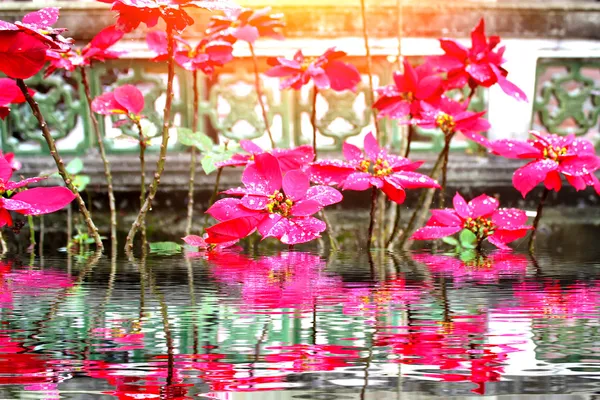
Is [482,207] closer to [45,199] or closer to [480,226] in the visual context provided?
[480,226]

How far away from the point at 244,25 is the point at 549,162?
2.69ft

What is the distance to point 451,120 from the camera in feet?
4.30

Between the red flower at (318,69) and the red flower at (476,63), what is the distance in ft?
0.64

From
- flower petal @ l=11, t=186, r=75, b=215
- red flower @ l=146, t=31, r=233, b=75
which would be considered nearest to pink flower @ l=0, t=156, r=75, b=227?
flower petal @ l=11, t=186, r=75, b=215

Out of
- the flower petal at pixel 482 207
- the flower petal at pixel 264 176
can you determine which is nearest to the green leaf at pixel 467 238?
the flower petal at pixel 482 207

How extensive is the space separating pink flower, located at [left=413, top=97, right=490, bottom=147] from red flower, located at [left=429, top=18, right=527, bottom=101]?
2.6 inches

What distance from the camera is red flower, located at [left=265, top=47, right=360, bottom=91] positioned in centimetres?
145

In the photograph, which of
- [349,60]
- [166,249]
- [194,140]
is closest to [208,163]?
[194,140]

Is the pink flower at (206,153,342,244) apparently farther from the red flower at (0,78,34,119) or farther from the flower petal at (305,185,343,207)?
the red flower at (0,78,34,119)

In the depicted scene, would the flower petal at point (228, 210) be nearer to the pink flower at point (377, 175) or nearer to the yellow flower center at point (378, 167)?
the pink flower at point (377, 175)

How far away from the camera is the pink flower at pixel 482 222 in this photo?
3.67ft

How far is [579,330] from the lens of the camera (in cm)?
45

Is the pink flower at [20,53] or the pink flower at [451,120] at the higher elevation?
the pink flower at [20,53]

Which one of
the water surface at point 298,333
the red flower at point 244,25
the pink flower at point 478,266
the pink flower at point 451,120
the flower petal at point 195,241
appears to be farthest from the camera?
the red flower at point 244,25
